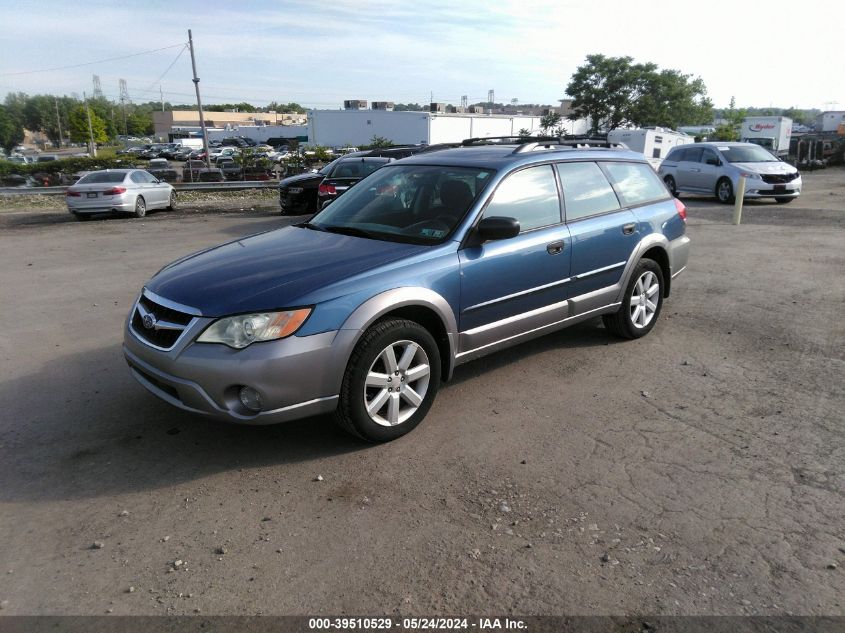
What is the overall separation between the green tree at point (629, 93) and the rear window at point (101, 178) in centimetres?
5313

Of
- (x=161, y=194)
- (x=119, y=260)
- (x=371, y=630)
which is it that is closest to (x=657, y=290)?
(x=371, y=630)

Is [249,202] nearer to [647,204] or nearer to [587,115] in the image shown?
[647,204]

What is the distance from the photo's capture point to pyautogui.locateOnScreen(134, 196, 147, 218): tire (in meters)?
17.4

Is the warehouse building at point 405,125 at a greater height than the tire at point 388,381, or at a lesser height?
greater

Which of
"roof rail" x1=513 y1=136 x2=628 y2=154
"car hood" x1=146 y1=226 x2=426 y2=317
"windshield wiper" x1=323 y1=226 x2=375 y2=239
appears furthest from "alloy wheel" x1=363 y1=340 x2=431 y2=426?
"roof rail" x1=513 y1=136 x2=628 y2=154

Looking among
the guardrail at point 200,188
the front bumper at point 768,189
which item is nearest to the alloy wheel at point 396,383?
the front bumper at point 768,189

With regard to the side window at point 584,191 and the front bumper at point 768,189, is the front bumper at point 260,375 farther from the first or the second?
the front bumper at point 768,189

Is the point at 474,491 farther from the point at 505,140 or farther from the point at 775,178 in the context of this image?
the point at 775,178

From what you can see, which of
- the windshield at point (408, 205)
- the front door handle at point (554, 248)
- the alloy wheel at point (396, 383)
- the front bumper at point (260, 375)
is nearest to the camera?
the front bumper at point (260, 375)

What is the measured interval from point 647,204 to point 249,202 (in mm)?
16865

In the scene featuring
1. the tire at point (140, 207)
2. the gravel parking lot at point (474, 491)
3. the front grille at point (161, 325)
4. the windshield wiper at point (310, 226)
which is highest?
the windshield wiper at point (310, 226)

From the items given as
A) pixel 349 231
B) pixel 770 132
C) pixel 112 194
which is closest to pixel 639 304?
pixel 349 231

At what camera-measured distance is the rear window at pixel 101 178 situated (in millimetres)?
17094

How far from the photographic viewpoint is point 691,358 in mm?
5668
